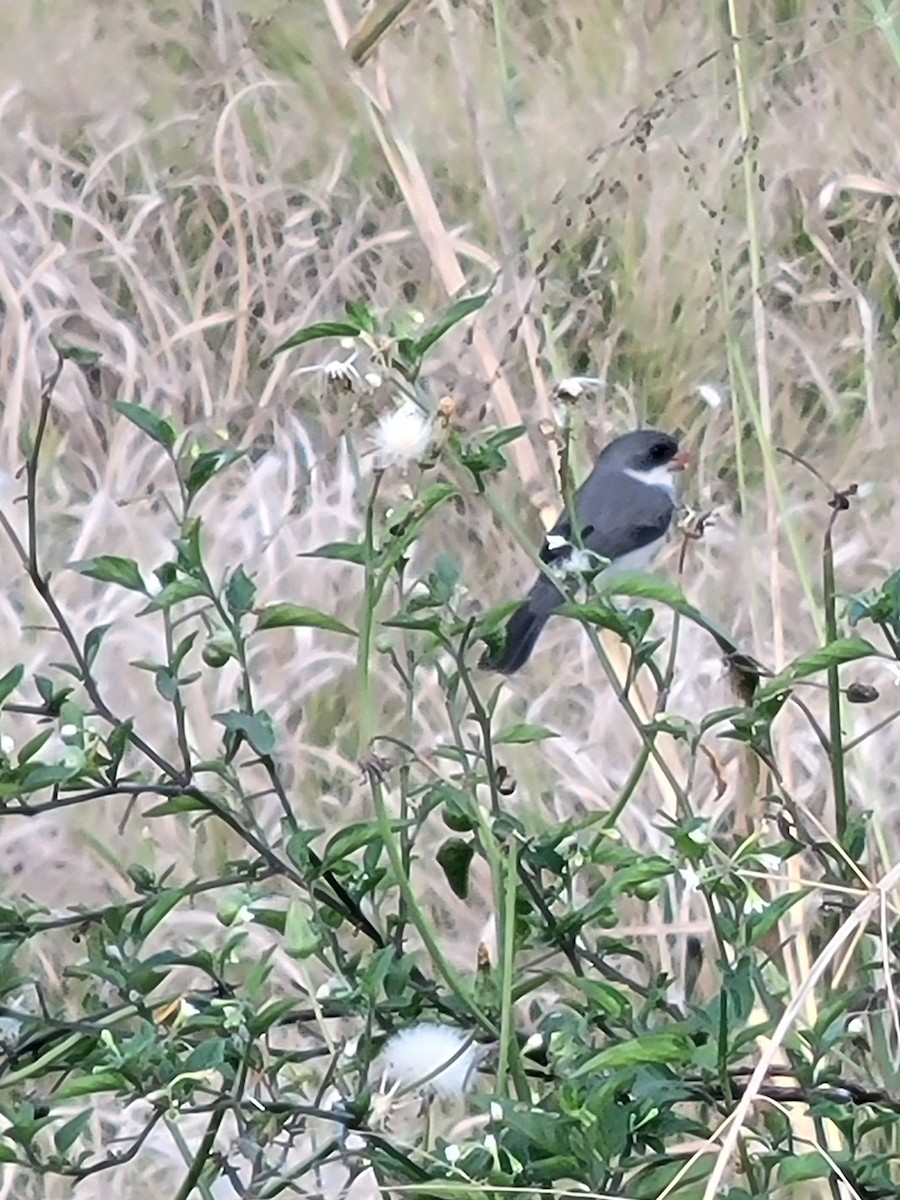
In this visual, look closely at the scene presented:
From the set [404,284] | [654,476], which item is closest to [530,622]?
[654,476]

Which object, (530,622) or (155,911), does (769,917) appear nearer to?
(155,911)

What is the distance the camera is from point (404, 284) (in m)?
1.78

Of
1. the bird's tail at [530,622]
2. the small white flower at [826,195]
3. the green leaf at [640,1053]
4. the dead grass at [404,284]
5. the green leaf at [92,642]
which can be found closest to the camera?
the green leaf at [640,1053]

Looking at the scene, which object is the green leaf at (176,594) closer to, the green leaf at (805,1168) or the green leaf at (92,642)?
the green leaf at (92,642)

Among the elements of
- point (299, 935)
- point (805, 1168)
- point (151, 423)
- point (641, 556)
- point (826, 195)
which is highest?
point (151, 423)

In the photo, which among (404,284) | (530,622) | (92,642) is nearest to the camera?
(92,642)

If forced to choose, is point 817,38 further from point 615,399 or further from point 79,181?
point 79,181

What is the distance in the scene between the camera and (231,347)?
1.72 meters

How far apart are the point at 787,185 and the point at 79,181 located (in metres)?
0.79

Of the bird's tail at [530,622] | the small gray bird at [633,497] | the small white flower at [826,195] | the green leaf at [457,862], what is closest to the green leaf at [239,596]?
the green leaf at [457,862]

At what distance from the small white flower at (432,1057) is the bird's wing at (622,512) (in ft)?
3.56

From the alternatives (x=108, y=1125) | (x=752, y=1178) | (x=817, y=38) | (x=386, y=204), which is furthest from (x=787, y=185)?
(x=752, y=1178)

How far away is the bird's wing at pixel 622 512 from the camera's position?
63.4 inches

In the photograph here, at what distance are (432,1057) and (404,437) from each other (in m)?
0.19
